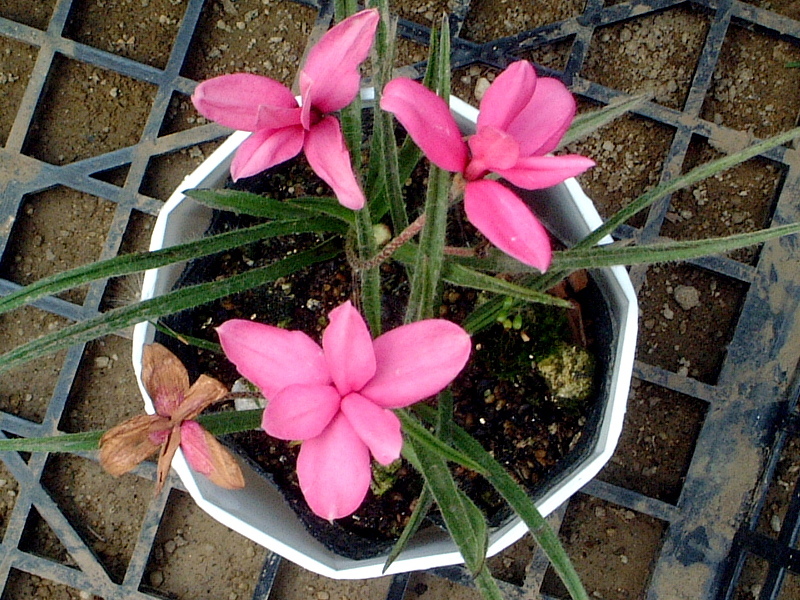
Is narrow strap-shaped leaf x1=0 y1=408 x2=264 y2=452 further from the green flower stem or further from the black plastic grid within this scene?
the black plastic grid

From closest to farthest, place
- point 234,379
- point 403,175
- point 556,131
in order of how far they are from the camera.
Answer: point 556,131 → point 403,175 → point 234,379

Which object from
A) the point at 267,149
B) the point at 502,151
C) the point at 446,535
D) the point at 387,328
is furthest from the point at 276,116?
the point at 446,535

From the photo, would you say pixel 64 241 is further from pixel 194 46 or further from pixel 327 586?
pixel 327 586

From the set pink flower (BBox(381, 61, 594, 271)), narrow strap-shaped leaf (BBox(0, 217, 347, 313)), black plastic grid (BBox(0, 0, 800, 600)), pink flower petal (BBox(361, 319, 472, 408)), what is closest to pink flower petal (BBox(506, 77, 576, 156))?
pink flower (BBox(381, 61, 594, 271))

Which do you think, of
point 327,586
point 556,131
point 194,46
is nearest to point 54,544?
point 327,586

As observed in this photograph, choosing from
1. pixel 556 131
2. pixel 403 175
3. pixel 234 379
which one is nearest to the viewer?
pixel 556 131

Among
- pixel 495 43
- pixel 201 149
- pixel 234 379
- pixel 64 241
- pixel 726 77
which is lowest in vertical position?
pixel 234 379

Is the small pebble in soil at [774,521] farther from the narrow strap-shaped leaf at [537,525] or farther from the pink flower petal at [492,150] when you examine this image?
the pink flower petal at [492,150]

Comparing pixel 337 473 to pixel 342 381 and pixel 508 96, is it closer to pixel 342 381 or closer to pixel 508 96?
pixel 342 381
